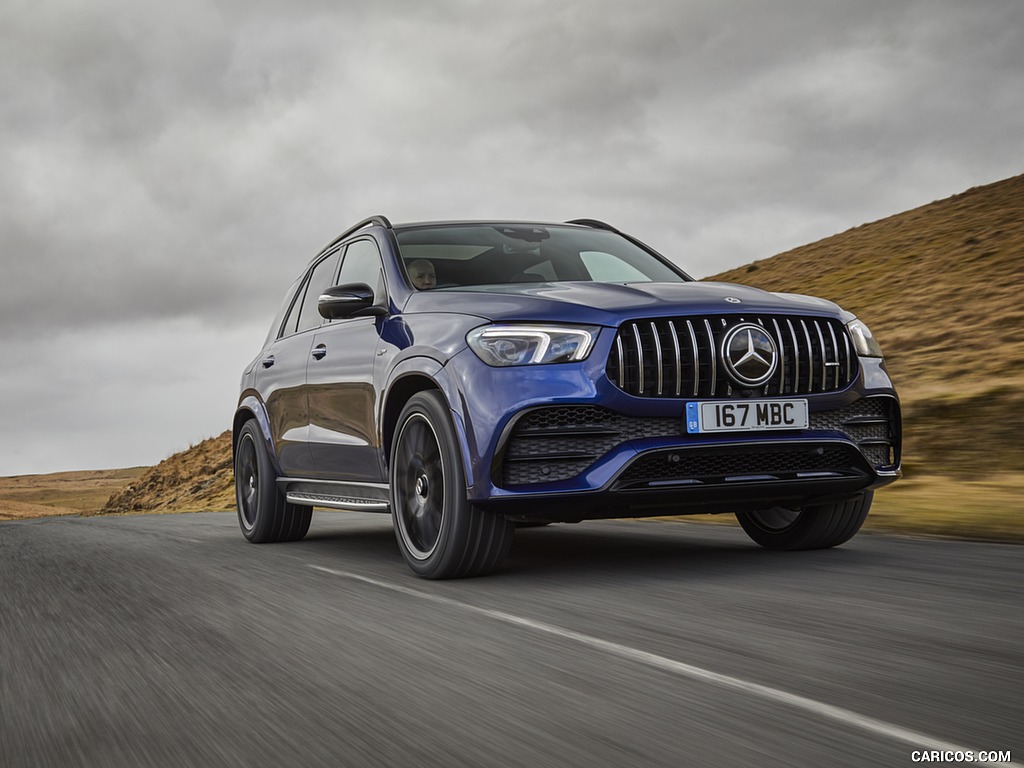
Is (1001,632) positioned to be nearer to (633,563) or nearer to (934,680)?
(934,680)

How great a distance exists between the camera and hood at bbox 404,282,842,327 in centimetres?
528

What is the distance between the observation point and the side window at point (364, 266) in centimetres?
682

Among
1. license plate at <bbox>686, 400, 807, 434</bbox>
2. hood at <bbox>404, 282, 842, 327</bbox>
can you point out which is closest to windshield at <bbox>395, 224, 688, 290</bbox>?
hood at <bbox>404, 282, 842, 327</bbox>

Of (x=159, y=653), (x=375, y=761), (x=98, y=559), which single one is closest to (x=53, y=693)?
(x=159, y=653)

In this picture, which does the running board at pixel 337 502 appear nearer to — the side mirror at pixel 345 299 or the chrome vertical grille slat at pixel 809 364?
the side mirror at pixel 345 299

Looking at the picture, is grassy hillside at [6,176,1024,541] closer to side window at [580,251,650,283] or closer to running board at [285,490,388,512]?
side window at [580,251,650,283]

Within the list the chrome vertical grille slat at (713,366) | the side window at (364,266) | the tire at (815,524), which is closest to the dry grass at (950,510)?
the tire at (815,524)

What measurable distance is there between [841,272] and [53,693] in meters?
21.5

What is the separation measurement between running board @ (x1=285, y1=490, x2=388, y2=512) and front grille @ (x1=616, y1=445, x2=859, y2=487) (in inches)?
67.3

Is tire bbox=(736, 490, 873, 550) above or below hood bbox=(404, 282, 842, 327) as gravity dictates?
below

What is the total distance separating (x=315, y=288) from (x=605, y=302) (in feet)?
10.9

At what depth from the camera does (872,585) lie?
500cm

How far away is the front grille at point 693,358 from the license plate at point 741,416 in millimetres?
64

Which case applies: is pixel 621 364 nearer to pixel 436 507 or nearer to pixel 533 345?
pixel 533 345
